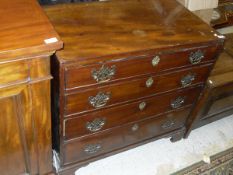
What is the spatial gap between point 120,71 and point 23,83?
1.33 ft

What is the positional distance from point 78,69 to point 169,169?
38.5 inches

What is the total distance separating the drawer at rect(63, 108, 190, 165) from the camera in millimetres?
1424

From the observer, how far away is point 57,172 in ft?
4.86

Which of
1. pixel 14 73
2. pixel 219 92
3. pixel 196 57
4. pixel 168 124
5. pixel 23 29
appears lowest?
pixel 168 124

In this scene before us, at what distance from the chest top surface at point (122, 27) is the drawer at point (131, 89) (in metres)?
0.18

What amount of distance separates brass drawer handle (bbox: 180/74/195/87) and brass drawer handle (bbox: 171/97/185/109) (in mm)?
105

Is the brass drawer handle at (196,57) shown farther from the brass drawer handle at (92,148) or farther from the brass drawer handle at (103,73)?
the brass drawer handle at (92,148)

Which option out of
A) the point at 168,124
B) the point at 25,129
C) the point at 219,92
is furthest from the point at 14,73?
the point at 219,92

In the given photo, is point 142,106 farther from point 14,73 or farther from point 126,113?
point 14,73

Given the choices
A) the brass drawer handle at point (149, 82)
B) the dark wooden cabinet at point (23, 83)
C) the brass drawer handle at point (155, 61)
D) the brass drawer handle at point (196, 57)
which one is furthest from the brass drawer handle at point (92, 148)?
the brass drawer handle at point (196, 57)

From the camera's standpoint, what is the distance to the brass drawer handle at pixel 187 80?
1.47 m

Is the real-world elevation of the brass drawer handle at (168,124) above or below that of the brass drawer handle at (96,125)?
below

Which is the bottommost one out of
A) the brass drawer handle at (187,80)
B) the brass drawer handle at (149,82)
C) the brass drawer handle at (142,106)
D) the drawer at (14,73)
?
the brass drawer handle at (142,106)

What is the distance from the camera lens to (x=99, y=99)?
126 cm
